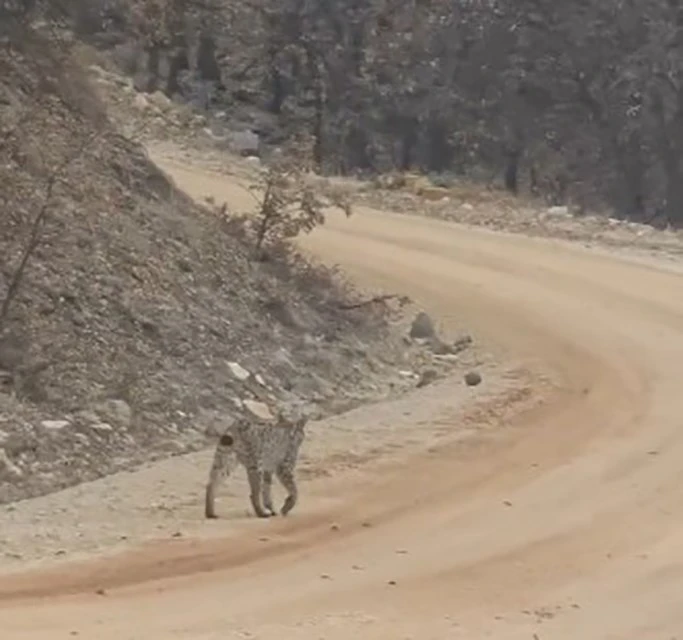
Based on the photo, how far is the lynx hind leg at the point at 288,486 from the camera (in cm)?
1095

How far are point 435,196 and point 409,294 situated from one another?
809 cm

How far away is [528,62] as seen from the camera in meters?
51.5

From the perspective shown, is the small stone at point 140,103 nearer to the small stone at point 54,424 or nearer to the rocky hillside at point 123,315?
the rocky hillside at point 123,315

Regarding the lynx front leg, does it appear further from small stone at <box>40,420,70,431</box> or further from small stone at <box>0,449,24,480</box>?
small stone at <box>40,420,70,431</box>

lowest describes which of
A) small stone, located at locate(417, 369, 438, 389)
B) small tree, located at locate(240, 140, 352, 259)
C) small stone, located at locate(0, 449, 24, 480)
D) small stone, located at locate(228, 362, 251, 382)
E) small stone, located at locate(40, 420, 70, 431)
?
small stone, located at locate(0, 449, 24, 480)

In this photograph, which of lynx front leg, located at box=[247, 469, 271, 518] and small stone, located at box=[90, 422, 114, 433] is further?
small stone, located at box=[90, 422, 114, 433]

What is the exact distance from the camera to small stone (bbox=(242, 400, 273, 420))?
1331 centimetres

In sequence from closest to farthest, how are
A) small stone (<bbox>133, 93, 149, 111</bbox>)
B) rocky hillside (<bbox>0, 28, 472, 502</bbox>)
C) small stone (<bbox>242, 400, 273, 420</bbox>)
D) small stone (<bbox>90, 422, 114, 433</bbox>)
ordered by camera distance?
1. small stone (<bbox>90, 422, 114, 433</bbox>)
2. rocky hillside (<bbox>0, 28, 472, 502</bbox>)
3. small stone (<bbox>242, 400, 273, 420</bbox>)
4. small stone (<bbox>133, 93, 149, 111</bbox>)

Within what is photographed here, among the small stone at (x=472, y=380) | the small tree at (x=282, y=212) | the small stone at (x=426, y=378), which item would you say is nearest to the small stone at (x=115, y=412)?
the small stone at (x=426, y=378)

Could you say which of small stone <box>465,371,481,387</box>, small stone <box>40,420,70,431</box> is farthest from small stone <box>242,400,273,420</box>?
small stone <box>465,371,481,387</box>

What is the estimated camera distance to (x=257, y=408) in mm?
13531

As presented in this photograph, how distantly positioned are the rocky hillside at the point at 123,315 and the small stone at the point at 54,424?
0.02 m

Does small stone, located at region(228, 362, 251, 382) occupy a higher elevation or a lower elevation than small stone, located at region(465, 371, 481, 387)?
higher

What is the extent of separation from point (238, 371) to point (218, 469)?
10.4 feet
